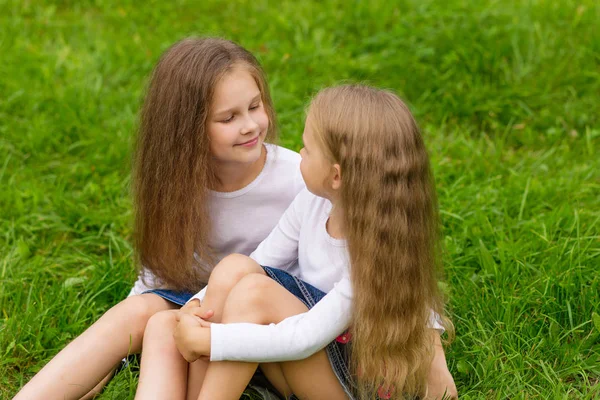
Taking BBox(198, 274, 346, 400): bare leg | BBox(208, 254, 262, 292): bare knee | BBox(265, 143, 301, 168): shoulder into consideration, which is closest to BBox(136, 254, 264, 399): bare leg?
BBox(208, 254, 262, 292): bare knee

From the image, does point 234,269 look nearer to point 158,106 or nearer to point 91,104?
point 158,106

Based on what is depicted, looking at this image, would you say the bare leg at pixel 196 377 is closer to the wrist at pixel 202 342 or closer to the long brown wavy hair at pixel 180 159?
the wrist at pixel 202 342

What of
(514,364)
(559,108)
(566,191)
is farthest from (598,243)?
(559,108)

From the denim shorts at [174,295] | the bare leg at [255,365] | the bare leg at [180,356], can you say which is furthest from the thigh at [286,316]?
the denim shorts at [174,295]

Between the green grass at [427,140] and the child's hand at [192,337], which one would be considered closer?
the child's hand at [192,337]

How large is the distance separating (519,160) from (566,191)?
1.24 ft

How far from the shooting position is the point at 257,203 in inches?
108

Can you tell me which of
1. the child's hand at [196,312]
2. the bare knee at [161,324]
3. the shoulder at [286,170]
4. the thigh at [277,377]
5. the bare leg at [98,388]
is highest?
the shoulder at [286,170]

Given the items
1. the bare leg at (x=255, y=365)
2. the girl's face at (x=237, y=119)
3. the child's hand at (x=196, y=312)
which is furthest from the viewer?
the girl's face at (x=237, y=119)

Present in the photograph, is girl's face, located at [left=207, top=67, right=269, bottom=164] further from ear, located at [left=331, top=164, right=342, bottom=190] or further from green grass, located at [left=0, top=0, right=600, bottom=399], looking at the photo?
green grass, located at [left=0, top=0, right=600, bottom=399]

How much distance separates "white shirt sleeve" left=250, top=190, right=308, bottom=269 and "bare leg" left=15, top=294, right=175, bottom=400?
38 cm

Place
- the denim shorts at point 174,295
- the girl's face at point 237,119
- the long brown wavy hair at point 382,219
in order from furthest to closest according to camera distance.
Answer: the denim shorts at point 174,295 < the girl's face at point 237,119 < the long brown wavy hair at point 382,219

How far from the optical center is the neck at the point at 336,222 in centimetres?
221

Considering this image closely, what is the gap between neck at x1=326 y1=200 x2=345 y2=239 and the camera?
221 cm
